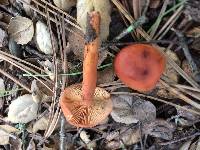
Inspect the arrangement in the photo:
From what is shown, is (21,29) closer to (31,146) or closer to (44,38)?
(44,38)

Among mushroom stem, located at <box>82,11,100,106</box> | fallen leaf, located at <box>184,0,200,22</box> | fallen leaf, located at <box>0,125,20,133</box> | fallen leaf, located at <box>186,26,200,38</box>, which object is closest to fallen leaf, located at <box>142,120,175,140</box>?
mushroom stem, located at <box>82,11,100,106</box>

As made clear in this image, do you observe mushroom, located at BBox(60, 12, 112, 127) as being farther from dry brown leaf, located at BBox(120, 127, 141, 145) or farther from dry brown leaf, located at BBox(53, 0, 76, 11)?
dry brown leaf, located at BBox(53, 0, 76, 11)

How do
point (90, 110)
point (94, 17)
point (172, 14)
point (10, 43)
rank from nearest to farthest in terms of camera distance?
point (94, 17)
point (172, 14)
point (90, 110)
point (10, 43)

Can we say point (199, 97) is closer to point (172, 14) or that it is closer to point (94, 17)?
point (172, 14)

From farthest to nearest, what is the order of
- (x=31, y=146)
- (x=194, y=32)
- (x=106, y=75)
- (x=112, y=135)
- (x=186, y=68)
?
1. (x=31, y=146)
2. (x=112, y=135)
3. (x=106, y=75)
4. (x=186, y=68)
5. (x=194, y=32)

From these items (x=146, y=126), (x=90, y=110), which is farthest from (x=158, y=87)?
(x=90, y=110)

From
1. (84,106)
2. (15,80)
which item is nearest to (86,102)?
(84,106)
